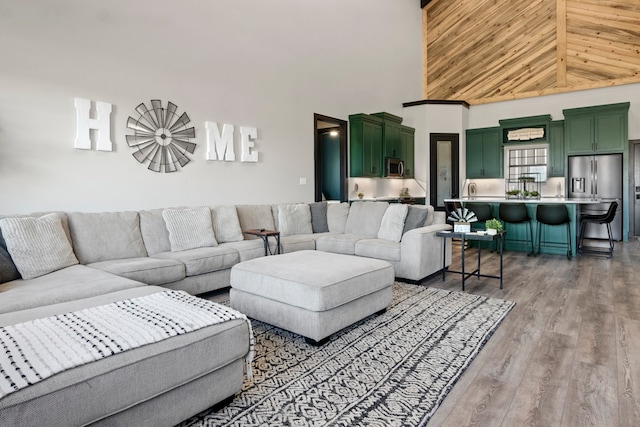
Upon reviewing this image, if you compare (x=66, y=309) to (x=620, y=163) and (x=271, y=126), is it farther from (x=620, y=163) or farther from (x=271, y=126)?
(x=620, y=163)

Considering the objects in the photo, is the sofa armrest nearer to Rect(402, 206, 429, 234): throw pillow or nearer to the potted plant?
Rect(402, 206, 429, 234): throw pillow

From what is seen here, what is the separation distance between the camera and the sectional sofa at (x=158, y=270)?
137 centimetres

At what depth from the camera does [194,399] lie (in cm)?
170

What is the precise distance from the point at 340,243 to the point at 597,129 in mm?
6267

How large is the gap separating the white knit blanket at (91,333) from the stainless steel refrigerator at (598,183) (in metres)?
7.90

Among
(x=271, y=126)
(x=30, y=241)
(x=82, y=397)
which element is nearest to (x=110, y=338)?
(x=82, y=397)

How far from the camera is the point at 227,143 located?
5.15 m

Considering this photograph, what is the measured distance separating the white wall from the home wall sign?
0.09m

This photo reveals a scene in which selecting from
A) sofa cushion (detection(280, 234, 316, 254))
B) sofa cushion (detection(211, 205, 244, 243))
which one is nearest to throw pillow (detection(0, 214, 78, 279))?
sofa cushion (detection(211, 205, 244, 243))

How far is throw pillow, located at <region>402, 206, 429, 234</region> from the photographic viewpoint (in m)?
4.54

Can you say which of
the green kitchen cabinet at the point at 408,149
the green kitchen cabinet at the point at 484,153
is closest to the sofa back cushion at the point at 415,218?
the green kitchen cabinet at the point at 408,149

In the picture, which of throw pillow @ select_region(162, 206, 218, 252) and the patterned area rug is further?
throw pillow @ select_region(162, 206, 218, 252)

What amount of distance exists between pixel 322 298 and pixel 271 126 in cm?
387

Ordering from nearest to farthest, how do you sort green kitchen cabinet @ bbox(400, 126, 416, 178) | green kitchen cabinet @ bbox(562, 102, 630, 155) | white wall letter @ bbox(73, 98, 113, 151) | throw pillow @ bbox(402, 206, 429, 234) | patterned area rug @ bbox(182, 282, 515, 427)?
patterned area rug @ bbox(182, 282, 515, 427), white wall letter @ bbox(73, 98, 113, 151), throw pillow @ bbox(402, 206, 429, 234), green kitchen cabinet @ bbox(562, 102, 630, 155), green kitchen cabinet @ bbox(400, 126, 416, 178)
